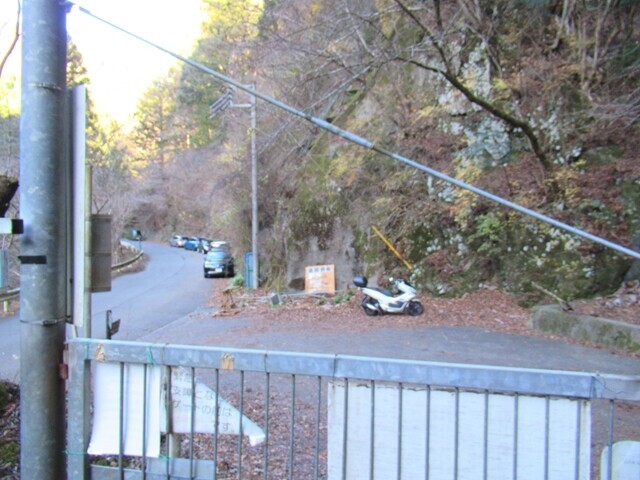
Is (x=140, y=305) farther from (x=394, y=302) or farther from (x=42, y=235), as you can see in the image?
(x=42, y=235)

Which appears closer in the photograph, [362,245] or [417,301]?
[417,301]

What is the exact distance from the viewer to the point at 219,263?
31.4 metres

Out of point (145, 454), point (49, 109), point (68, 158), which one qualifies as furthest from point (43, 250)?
point (145, 454)

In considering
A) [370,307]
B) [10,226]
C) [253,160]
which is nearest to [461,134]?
[370,307]

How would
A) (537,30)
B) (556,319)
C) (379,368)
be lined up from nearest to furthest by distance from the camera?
(379,368)
(556,319)
(537,30)

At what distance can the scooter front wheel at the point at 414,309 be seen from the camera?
12883 millimetres

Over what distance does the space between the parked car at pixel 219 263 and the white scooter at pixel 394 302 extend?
19202mm

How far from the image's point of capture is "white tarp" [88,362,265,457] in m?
2.87

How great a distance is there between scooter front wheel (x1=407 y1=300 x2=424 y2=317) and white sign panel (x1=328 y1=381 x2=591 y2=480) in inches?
411

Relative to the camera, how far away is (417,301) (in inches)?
516

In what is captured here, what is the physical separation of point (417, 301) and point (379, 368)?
10761 millimetres

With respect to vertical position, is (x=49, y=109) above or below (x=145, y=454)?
above

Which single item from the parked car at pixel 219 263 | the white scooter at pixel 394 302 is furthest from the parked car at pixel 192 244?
the white scooter at pixel 394 302

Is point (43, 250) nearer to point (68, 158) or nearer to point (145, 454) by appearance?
point (68, 158)
